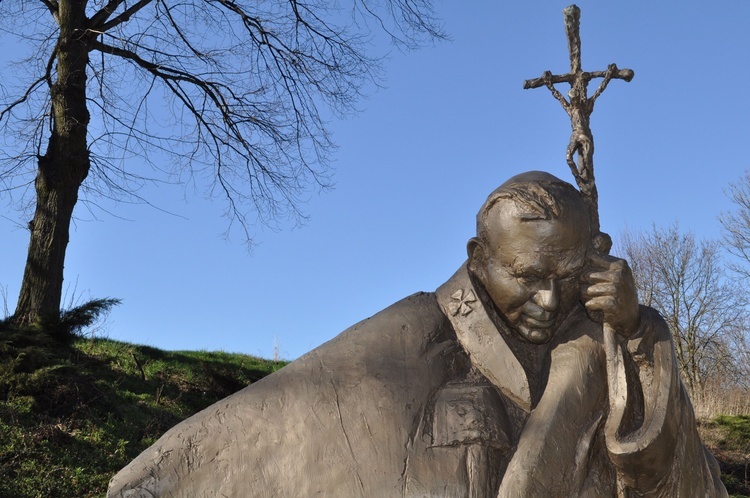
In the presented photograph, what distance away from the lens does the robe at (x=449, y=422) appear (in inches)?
111

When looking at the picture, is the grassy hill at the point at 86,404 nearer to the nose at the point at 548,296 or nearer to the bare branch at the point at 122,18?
the bare branch at the point at 122,18

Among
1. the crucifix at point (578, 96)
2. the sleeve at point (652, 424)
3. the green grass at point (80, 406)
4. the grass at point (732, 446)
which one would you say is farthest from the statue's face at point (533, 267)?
the grass at point (732, 446)

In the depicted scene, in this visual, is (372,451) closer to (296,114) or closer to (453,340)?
(453,340)

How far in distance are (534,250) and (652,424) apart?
74 cm

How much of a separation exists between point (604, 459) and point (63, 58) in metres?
8.92

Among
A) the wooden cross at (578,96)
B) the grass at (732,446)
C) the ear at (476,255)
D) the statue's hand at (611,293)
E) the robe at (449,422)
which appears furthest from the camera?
the grass at (732,446)

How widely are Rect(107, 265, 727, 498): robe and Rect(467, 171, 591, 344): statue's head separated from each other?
0.09 metres

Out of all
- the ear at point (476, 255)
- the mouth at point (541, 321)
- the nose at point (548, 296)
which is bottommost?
the mouth at point (541, 321)

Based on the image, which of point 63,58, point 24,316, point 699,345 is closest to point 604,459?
point 24,316

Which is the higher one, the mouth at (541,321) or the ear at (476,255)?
the ear at (476,255)

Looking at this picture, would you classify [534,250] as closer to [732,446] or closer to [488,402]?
[488,402]

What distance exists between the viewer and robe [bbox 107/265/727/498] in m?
2.81

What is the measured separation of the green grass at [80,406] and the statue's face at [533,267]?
4.75 metres

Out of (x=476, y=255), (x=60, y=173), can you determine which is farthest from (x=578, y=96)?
(x=60, y=173)
